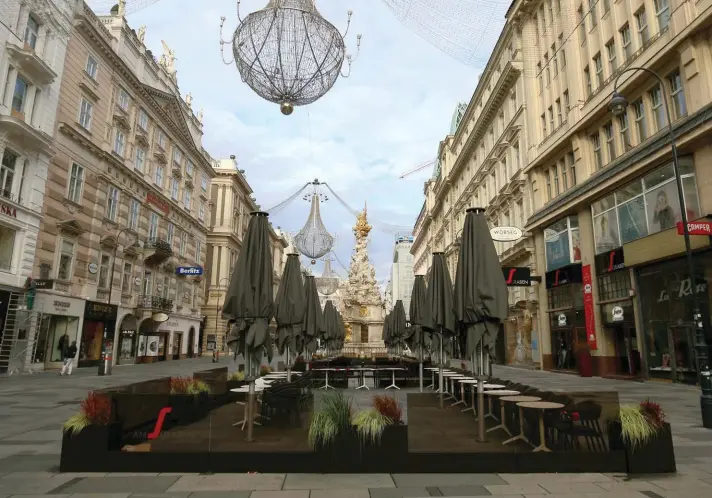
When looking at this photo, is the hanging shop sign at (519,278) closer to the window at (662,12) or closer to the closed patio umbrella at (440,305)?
the window at (662,12)

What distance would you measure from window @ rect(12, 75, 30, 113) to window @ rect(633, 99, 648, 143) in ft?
95.3

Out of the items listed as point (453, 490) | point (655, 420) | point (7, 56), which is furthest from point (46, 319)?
point (655, 420)

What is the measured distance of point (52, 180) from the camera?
24.8 metres

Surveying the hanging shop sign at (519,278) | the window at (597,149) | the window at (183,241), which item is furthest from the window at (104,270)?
the window at (597,149)

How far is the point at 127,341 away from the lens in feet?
110

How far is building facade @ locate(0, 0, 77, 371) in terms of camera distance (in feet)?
69.6

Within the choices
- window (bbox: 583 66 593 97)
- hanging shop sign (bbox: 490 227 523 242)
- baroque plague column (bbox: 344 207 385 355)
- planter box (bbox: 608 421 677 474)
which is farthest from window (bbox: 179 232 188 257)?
planter box (bbox: 608 421 677 474)

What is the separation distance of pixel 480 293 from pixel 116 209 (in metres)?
30.9

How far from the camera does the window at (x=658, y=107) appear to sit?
735 inches

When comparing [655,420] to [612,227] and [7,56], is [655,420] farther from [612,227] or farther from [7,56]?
[7,56]

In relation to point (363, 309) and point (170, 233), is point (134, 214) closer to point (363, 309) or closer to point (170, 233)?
point (170, 233)

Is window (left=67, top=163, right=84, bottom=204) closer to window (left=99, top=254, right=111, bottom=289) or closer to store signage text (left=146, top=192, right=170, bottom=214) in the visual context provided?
window (left=99, top=254, right=111, bottom=289)

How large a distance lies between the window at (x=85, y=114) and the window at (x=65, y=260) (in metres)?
7.32

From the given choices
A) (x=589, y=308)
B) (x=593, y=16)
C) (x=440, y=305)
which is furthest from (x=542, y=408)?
(x=593, y=16)
